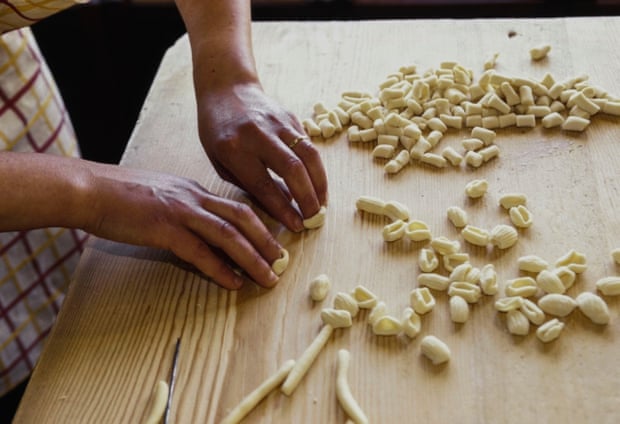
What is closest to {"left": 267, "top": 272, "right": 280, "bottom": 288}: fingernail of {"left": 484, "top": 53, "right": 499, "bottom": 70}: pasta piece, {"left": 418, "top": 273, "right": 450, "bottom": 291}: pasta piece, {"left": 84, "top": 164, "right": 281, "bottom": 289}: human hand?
{"left": 84, "top": 164, "right": 281, "bottom": 289}: human hand

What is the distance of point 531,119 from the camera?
1285 millimetres

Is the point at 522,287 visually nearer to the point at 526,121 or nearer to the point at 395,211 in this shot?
the point at 395,211

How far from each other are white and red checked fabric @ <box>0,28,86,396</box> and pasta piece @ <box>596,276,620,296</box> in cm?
94

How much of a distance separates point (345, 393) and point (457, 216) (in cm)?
35

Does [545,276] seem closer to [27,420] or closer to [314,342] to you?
[314,342]

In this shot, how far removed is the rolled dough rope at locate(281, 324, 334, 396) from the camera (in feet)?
2.99

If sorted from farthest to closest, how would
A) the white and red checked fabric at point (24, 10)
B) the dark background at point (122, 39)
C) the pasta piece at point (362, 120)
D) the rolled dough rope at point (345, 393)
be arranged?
the dark background at point (122, 39)
the pasta piece at point (362, 120)
the white and red checked fabric at point (24, 10)
the rolled dough rope at point (345, 393)

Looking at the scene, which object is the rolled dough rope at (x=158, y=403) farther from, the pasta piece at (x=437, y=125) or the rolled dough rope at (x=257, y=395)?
the pasta piece at (x=437, y=125)

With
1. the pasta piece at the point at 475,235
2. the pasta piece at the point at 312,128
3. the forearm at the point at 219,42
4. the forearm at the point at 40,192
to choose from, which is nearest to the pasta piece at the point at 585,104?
the pasta piece at the point at 475,235

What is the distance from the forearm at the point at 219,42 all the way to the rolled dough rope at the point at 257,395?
522 mm

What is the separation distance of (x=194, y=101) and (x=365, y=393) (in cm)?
73

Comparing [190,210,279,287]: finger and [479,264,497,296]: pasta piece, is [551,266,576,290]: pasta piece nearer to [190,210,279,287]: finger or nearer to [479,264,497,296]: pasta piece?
[479,264,497,296]: pasta piece

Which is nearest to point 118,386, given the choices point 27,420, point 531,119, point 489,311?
point 27,420

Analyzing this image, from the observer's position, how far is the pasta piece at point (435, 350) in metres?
0.92
